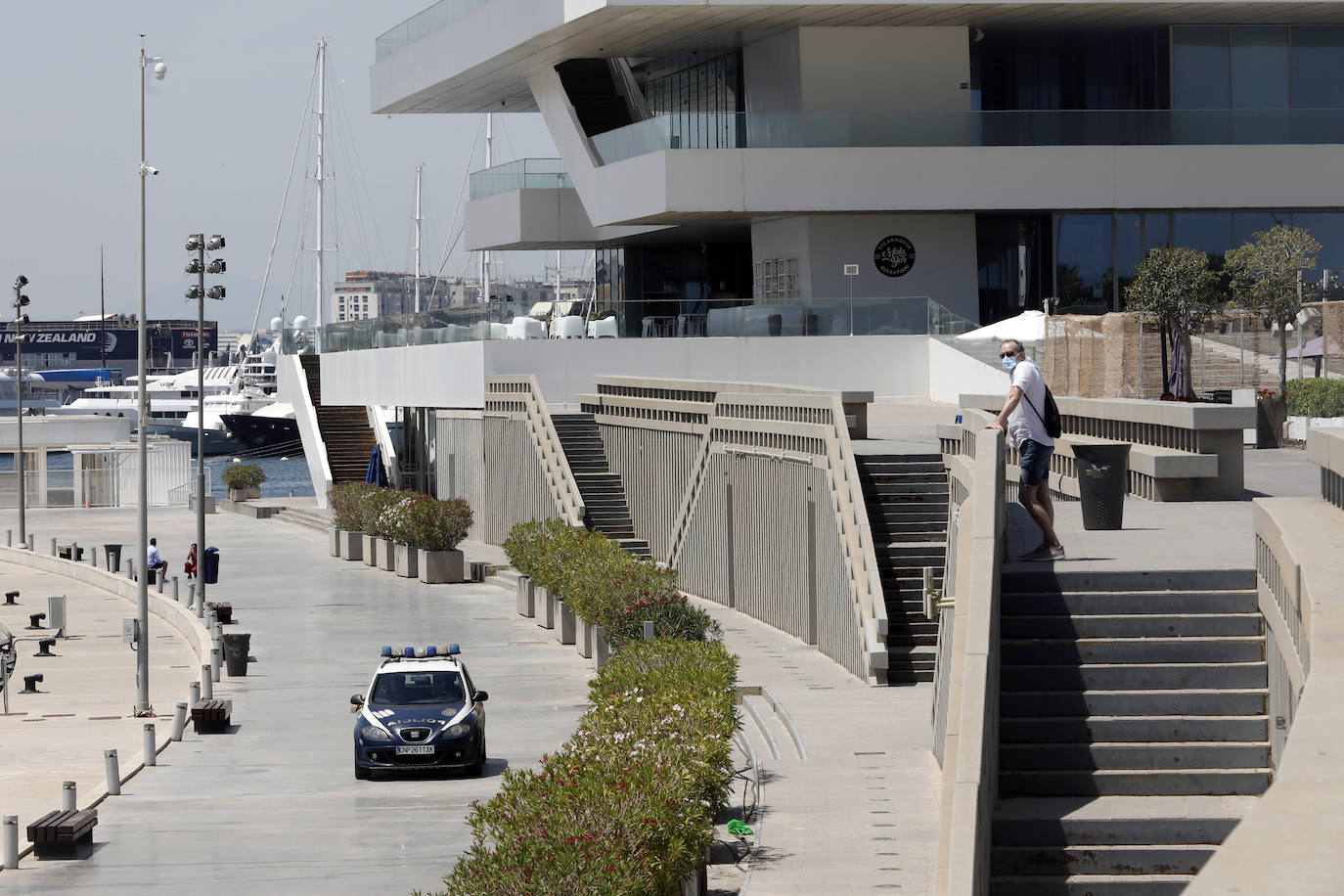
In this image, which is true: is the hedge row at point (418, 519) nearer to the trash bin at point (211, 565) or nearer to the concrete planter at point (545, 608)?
the trash bin at point (211, 565)

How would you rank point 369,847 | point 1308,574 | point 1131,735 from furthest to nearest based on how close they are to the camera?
point 369,847 < point 1131,735 < point 1308,574

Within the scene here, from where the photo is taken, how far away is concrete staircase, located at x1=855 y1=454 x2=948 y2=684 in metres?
25.8

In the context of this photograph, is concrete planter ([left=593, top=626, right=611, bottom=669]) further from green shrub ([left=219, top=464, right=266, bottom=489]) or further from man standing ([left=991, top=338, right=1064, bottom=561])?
green shrub ([left=219, top=464, right=266, bottom=489])

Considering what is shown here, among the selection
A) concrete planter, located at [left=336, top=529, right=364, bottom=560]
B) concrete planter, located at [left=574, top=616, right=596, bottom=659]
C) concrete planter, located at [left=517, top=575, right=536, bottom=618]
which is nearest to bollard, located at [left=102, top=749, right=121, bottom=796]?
concrete planter, located at [left=574, top=616, right=596, bottom=659]

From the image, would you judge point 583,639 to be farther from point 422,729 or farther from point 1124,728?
point 1124,728

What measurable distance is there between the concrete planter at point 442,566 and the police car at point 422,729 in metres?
20.7

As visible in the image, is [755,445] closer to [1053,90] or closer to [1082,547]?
[1082,547]

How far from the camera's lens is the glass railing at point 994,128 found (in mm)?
48250

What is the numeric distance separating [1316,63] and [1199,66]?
313cm

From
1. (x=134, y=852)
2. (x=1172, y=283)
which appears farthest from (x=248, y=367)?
(x=134, y=852)

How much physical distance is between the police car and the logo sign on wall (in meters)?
28.5

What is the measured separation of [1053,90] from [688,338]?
43.3ft

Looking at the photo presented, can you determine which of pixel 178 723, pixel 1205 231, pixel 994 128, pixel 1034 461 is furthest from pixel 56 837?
pixel 1205 231

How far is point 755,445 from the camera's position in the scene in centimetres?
3209
